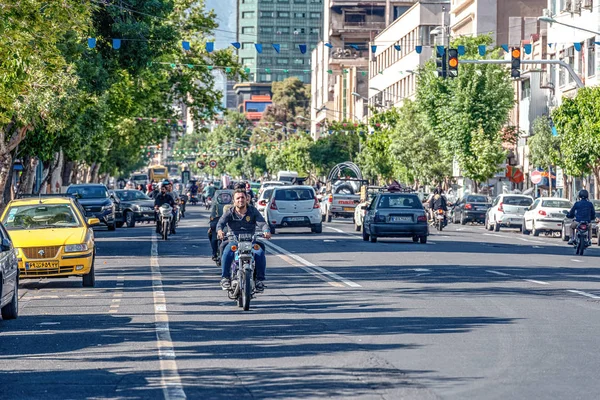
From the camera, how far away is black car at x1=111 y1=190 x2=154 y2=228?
5572 cm

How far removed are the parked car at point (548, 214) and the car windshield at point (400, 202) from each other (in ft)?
38.4

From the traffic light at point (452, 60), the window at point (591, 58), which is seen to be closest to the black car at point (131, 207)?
the traffic light at point (452, 60)

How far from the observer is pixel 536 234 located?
165 feet

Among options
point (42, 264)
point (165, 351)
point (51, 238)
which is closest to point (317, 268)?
point (51, 238)

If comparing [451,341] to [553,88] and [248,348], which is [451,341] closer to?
[248,348]

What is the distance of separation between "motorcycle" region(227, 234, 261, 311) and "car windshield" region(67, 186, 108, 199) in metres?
34.4

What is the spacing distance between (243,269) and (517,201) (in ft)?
126

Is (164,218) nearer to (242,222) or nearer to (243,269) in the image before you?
(242,222)

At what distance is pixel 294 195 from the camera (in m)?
44.9

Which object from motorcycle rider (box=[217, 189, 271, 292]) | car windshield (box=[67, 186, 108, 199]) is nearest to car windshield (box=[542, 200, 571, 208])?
car windshield (box=[67, 186, 108, 199])

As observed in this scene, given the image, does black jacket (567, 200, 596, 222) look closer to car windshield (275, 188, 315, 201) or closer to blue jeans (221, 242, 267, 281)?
car windshield (275, 188, 315, 201)

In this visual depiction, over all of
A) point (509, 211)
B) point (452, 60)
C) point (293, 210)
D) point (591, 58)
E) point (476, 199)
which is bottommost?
point (509, 211)

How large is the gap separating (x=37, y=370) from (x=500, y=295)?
9.44m

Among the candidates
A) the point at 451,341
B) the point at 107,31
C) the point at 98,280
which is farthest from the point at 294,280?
the point at 107,31
